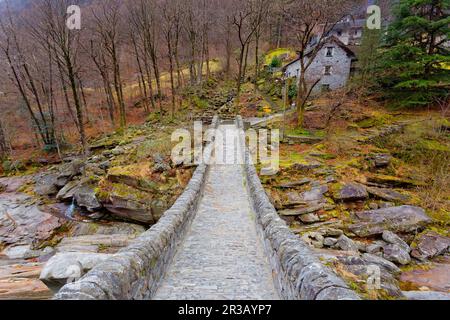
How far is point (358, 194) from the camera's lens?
1118 cm

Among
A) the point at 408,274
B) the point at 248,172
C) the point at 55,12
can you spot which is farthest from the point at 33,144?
the point at 408,274

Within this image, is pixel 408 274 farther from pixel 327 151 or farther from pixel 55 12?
pixel 55 12

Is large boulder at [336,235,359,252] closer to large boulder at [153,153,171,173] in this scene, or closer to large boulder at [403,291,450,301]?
large boulder at [403,291,450,301]

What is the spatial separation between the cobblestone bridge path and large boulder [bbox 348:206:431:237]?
4520mm

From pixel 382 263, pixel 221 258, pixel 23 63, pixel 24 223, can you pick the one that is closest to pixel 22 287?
pixel 221 258

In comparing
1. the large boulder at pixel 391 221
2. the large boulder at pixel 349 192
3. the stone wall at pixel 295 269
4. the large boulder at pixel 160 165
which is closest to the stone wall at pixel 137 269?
the stone wall at pixel 295 269

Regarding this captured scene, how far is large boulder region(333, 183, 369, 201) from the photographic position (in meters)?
→ 11.1

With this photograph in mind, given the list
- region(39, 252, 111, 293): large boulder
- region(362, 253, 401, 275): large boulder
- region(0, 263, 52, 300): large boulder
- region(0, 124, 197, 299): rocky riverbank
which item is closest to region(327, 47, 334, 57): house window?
region(0, 124, 197, 299): rocky riverbank

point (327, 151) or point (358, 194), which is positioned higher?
point (327, 151)

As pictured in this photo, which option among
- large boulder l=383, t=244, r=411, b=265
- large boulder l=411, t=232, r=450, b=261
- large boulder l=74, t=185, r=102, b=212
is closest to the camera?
large boulder l=383, t=244, r=411, b=265

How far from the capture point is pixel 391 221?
31.6 feet

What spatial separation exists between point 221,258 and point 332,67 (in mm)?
29473

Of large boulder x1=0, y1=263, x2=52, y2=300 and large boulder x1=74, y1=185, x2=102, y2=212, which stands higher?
large boulder x1=0, y1=263, x2=52, y2=300
